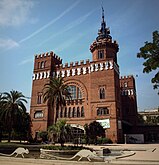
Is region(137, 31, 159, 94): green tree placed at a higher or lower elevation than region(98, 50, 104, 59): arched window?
lower

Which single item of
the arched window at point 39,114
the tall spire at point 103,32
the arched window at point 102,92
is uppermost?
the tall spire at point 103,32

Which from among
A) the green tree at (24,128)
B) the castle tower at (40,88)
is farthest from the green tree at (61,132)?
the castle tower at (40,88)

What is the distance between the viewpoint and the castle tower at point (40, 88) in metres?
40.8

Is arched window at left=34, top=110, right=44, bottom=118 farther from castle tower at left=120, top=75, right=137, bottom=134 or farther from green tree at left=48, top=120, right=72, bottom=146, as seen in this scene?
castle tower at left=120, top=75, right=137, bottom=134

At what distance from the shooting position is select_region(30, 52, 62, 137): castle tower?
40750mm

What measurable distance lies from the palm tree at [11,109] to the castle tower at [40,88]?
9.40 meters

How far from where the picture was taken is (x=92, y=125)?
31516 millimetres

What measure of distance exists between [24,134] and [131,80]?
3152 centimetres

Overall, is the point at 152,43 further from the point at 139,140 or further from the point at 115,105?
the point at 139,140

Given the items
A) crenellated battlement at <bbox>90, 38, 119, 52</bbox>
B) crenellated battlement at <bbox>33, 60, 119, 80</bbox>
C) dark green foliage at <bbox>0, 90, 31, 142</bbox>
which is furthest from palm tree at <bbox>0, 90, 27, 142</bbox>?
crenellated battlement at <bbox>90, 38, 119, 52</bbox>

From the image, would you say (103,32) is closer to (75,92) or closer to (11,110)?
(75,92)

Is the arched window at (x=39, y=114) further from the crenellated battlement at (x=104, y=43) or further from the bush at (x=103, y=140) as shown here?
the crenellated battlement at (x=104, y=43)

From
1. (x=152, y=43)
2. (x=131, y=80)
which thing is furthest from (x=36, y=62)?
(x=152, y=43)

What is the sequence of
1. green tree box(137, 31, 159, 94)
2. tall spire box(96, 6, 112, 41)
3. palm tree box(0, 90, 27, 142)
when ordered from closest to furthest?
1. green tree box(137, 31, 159, 94)
2. palm tree box(0, 90, 27, 142)
3. tall spire box(96, 6, 112, 41)
